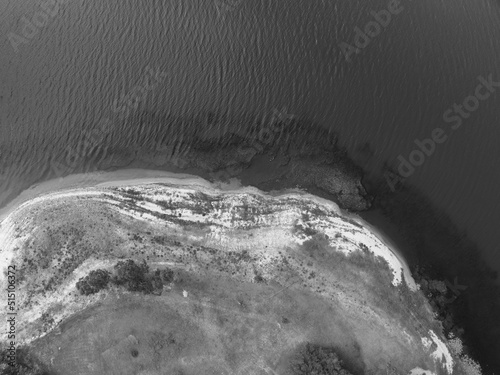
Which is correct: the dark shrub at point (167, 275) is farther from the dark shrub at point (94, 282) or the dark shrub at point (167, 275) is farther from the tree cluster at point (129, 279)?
the dark shrub at point (94, 282)

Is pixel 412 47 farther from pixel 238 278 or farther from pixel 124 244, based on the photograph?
pixel 124 244

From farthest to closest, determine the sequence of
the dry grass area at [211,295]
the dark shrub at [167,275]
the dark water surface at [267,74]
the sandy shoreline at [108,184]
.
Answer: the dark water surface at [267,74], the sandy shoreline at [108,184], the dark shrub at [167,275], the dry grass area at [211,295]

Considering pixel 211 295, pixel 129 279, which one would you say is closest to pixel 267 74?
pixel 211 295

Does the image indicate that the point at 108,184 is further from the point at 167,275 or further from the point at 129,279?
the point at 167,275

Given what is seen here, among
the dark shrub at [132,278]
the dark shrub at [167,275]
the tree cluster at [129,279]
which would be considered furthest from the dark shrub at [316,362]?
the dark shrub at [132,278]

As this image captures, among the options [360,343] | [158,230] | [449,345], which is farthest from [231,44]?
[449,345]

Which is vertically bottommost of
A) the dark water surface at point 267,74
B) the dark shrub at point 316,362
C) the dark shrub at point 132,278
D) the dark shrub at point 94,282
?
the dark shrub at point 94,282

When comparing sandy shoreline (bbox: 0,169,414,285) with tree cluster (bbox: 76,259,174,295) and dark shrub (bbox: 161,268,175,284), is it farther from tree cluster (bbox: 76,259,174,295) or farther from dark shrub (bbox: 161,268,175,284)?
dark shrub (bbox: 161,268,175,284)
